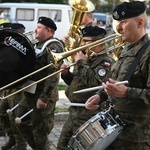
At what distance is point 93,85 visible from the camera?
366cm

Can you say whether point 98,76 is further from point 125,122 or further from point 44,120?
point 44,120

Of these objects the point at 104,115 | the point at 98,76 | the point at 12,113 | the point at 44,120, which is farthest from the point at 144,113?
the point at 12,113

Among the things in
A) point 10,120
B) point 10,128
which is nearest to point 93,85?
point 10,120

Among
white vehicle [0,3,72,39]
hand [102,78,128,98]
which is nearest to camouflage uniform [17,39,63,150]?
hand [102,78,128,98]

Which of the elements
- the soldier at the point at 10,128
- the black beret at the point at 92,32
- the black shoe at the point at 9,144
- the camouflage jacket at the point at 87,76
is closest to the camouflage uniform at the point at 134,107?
the camouflage jacket at the point at 87,76

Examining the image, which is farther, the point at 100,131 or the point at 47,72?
the point at 47,72

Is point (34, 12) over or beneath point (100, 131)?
beneath

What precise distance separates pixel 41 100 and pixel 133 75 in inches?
66.2

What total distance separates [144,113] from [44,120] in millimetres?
1845

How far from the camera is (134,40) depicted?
2881mm

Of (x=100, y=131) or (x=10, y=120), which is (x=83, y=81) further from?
(x=10, y=120)

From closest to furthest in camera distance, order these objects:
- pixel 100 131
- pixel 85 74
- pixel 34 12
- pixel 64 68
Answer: pixel 100 131
pixel 85 74
pixel 64 68
pixel 34 12

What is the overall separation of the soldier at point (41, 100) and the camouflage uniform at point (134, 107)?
55.3 inches

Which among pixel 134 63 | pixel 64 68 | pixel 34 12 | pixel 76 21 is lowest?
pixel 34 12
